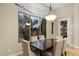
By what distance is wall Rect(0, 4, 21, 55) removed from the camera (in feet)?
6.32

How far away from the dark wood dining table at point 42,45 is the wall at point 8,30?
0.29 m

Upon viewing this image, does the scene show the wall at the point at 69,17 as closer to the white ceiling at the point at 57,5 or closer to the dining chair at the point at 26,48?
the white ceiling at the point at 57,5

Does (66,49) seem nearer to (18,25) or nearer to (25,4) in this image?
(18,25)

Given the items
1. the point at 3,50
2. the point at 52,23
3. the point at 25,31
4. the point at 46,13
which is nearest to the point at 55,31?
the point at 52,23

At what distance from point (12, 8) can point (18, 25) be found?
31cm

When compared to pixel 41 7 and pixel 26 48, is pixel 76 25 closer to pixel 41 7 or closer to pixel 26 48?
pixel 41 7

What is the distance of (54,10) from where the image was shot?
1979mm

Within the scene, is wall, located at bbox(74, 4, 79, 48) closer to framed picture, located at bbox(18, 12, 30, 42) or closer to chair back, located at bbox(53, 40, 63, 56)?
chair back, located at bbox(53, 40, 63, 56)

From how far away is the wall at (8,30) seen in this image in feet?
6.32

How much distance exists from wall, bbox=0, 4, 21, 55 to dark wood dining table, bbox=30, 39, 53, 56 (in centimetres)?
29

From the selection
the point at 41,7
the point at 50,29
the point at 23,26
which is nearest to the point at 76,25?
the point at 50,29

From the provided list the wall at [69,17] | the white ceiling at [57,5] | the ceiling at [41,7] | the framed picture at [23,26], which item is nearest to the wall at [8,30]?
the framed picture at [23,26]

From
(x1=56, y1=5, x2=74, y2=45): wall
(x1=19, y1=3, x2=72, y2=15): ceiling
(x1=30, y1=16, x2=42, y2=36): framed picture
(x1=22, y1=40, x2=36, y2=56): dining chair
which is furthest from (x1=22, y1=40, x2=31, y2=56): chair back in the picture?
(x1=56, y1=5, x2=74, y2=45): wall

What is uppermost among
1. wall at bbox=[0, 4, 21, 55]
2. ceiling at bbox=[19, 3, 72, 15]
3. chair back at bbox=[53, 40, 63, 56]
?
ceiling at bbox=[19, 3, 72, 15]
